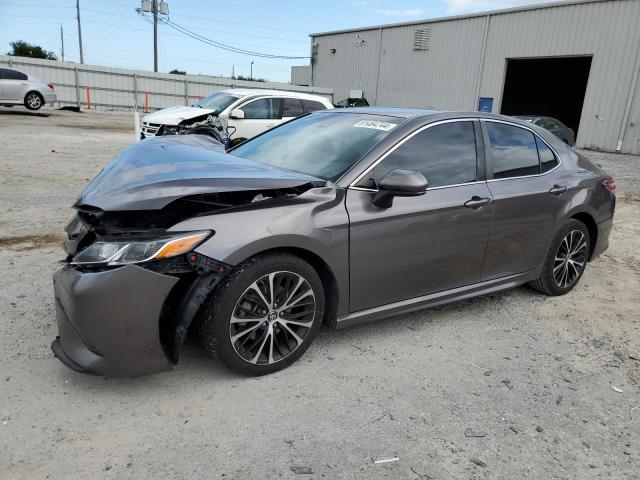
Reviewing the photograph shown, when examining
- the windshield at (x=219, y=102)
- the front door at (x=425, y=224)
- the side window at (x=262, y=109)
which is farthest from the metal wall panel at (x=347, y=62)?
the front door at (x=425, y=224)

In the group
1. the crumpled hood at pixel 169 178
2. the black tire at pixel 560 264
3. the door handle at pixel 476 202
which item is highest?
the crumpled hood at pixel 169 178

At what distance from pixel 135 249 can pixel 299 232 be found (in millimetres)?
904

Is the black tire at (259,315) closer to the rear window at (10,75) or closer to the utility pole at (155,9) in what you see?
the rear window at (10,75)

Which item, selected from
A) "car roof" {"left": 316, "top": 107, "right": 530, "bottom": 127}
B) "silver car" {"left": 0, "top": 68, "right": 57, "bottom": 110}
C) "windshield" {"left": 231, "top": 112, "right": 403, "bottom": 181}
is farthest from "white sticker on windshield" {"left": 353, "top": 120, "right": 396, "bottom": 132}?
"silver car" {"left": 0, "top": 68, "right": 57, "bottom": 110}

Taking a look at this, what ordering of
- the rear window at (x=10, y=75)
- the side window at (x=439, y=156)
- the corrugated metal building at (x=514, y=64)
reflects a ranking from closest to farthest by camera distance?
1. the side window at (x=439, y=156)
2. the rear window at (x=10, y=75)
3. the corrugated metal building at (x=514, y=64)

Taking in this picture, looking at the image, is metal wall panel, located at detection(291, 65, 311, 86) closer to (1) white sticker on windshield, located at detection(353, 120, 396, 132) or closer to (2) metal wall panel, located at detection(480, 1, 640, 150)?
(2) metal wall panel, located at detection(480, 1, 640, 150)

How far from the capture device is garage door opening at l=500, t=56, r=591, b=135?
2925 cm

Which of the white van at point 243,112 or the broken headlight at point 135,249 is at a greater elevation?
the white van at point 243,112

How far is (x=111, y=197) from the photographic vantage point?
2824mm

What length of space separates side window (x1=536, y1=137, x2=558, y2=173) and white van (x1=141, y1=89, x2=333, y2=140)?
304 inches

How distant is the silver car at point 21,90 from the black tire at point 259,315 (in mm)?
20644

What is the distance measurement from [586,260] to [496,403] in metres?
2.49

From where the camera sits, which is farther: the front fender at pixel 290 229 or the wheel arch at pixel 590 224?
the wheel arch at pixel 590 224

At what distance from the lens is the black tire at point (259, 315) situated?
286cm
